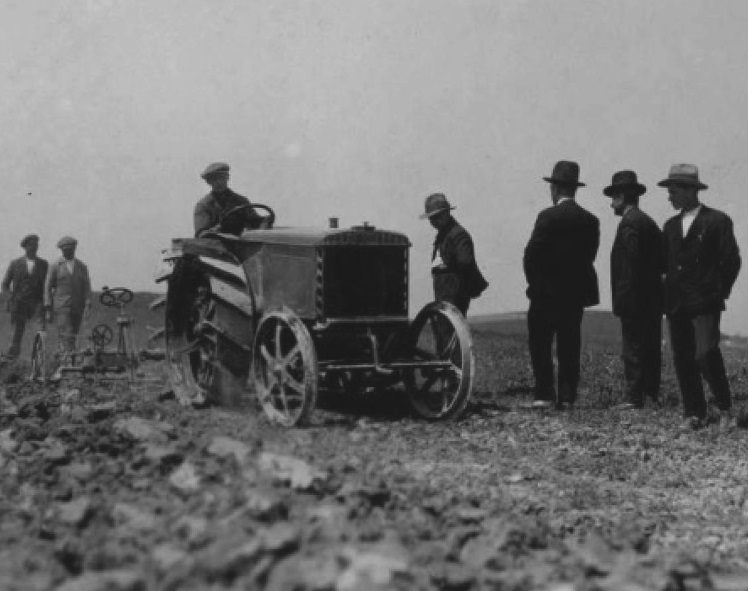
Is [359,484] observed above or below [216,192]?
below

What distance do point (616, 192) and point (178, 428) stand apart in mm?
4788

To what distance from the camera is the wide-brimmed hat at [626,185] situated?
9250 mm

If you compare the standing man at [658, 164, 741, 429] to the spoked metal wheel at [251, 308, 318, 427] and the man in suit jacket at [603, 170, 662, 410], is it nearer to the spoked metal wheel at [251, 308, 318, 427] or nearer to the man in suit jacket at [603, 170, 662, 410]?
the man in suit jacket at [603, 170, 662, 410]

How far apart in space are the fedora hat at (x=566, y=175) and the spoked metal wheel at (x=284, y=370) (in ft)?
8.99

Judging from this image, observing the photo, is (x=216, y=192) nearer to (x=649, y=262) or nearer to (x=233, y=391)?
(x=233, y=391)

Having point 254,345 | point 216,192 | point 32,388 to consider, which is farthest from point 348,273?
point 32,388

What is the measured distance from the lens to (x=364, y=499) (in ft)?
15.4

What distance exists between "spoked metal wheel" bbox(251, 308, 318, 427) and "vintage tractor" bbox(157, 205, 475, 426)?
0.01 metres

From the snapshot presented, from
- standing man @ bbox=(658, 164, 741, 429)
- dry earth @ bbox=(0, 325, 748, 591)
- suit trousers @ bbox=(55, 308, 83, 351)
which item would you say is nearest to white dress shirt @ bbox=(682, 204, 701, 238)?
standing man @ bbox=(658, 164, 741, 429)

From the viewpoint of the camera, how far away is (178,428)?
633cm

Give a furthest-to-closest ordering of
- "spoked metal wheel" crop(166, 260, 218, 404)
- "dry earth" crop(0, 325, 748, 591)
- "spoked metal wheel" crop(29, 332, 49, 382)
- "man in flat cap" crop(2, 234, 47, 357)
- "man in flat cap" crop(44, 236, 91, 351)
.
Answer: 1. "man in flat cap" crop(2, 234, 47, 357)
2. "man in flat cap" crop(44, 236, 91, 351)
3. "spoked metal wheel" crop(29, 332, 49, 382)
4. "spoked metal wheel" crop(166, 260, 218, 404)
5. "dry earth" crop(0, 325, 748, 591)

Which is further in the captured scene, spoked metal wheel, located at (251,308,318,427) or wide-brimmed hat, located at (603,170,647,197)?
wide-brimmed hat, located at (603,170,647,197)

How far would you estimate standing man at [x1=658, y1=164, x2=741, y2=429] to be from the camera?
25.7 feet

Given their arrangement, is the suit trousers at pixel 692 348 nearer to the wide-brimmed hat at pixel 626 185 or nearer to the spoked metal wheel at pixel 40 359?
the wide-brimmed hat at pixel 626 185
